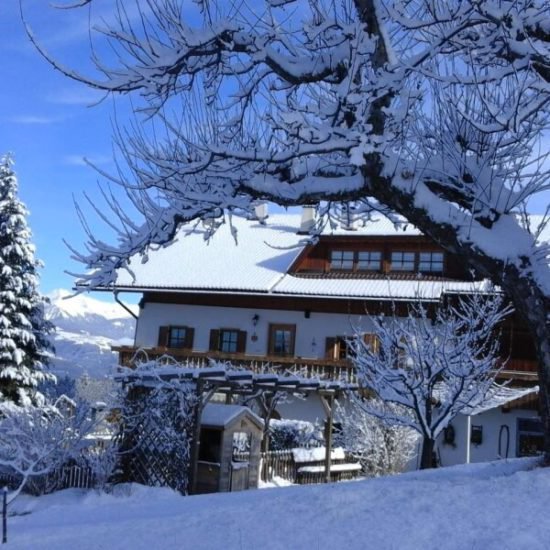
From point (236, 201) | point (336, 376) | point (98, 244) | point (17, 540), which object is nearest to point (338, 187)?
point (236, 201)

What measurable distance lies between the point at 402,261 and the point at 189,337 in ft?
29.2

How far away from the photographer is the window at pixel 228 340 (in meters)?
27.0

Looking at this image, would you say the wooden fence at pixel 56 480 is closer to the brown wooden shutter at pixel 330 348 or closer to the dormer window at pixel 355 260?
the brown wooden shutter at pixel 330 348

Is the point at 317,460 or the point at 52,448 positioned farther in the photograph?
the point at 317,460

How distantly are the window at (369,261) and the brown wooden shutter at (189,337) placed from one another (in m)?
7.07

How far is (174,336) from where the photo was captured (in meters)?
28.0

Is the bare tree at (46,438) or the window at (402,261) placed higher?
the window at (402,261)

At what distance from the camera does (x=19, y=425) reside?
1331 cm

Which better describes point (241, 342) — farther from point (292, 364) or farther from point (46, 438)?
point (46, 438)

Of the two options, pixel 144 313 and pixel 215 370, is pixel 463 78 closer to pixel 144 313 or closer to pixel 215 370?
pixel 215 370

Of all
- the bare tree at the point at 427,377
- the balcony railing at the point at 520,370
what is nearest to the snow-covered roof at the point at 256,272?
the balcony railing at the point at 520,370

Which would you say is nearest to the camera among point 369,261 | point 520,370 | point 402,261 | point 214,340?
point 520,370

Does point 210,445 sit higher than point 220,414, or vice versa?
point 220,414

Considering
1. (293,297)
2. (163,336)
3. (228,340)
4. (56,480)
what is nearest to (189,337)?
(163,336)
